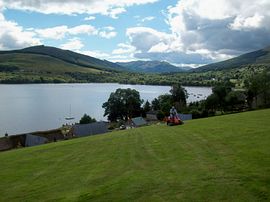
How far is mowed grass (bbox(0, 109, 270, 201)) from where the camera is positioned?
1049 cm

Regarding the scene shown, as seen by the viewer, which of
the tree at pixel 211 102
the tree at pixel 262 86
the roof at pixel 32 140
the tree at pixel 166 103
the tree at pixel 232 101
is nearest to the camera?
the roof at pixel 32 140

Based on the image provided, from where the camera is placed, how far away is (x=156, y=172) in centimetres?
1298

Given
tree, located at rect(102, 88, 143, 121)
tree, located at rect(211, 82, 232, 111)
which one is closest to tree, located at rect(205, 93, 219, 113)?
tree, located at rect(211, 82, 232, 111)

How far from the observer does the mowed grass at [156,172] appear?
34.4 ft

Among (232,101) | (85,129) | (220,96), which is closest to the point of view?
(85,129)

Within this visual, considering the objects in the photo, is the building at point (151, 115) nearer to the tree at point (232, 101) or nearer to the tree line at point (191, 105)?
the tree line at point (191, 105)

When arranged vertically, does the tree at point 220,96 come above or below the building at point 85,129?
above

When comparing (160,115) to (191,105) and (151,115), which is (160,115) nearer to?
(151,115)

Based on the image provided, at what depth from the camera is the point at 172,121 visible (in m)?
31.5

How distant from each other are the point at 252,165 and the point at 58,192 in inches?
271

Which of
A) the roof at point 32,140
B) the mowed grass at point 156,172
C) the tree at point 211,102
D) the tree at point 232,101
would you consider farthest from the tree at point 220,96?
the mowed grass at point 156,172

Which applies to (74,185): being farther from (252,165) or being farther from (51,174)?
(252,165)

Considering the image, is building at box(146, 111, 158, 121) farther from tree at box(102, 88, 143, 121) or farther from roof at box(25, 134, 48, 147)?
roof at box(25, 134, 48, 147)

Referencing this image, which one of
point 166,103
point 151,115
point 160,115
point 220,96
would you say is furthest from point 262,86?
point 151,115
